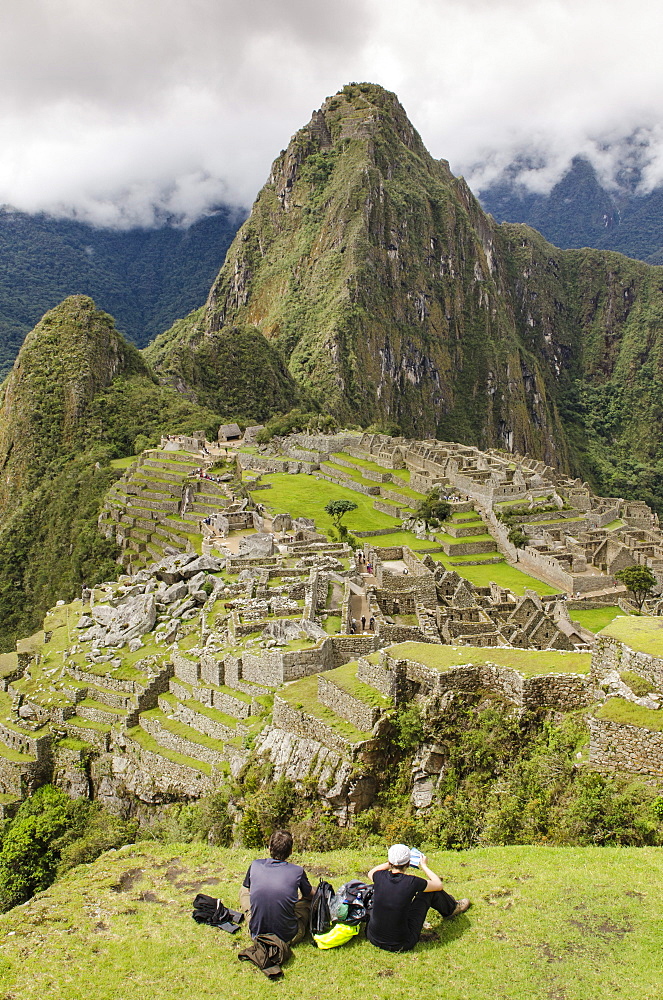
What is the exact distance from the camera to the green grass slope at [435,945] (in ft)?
25.0

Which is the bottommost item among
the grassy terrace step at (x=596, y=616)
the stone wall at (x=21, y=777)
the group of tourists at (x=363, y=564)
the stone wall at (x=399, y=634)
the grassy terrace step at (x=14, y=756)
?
the stone wall at (x=21, y=777)

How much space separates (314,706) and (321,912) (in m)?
6.10

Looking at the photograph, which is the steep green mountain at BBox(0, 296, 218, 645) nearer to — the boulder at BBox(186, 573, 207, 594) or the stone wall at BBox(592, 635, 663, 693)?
the boulder at BBox(186, 573, 207, 594)

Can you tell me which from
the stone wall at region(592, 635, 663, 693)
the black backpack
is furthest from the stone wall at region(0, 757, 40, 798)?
the stone wall at region(592, 635, 663, 693)

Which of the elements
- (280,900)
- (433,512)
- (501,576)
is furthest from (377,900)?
(433,512)

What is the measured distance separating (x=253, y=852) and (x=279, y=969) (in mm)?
4289

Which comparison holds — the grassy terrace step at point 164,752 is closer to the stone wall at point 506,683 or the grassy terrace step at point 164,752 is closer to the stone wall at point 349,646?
the stone wall at point 349,646

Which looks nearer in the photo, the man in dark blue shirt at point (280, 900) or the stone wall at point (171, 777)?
the man in dark blue shirt at point (280, 900)

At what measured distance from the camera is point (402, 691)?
13242 mm

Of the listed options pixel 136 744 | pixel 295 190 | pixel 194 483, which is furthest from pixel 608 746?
pixel 295 190

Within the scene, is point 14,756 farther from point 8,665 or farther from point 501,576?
point 501,576

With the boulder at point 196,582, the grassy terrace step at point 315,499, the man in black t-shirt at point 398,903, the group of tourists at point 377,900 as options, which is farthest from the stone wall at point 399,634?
the grassy terrace step at point 315,499

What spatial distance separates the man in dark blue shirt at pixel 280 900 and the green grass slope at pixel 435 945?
0.85 feet

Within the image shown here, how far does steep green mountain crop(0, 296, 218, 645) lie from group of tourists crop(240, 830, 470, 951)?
51.4 m
